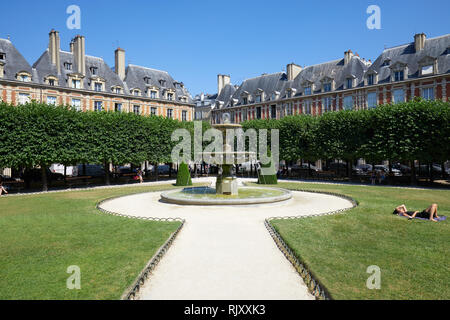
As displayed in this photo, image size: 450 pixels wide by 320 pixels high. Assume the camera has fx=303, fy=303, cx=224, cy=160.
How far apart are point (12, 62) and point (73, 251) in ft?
122

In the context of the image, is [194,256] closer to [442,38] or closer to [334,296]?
[334,296]

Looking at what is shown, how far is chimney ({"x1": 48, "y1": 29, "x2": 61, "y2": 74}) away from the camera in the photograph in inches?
1469

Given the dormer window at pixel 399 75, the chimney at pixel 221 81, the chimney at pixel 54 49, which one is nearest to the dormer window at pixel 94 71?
the chimney at pixel 54 49

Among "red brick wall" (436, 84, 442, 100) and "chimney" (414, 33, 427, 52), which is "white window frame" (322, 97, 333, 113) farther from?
"red brick wall" (436, 84, 442, 100)

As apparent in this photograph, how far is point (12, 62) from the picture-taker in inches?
1364

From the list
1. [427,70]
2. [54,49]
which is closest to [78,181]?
[54,49]

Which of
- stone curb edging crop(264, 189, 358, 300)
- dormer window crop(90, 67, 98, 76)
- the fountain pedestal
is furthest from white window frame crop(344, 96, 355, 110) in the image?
stone curb edging crop(264, 189, 358, 300)

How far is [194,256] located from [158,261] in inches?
32.1

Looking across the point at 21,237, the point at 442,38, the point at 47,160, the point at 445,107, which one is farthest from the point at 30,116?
the point at 442,38

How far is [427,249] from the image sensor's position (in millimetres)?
6727

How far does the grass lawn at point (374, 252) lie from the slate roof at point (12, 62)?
37.3 metres

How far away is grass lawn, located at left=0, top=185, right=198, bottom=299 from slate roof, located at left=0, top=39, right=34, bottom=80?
29.7 metres

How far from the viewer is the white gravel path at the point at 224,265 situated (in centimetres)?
482

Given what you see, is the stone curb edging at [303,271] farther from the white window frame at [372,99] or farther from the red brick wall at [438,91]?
the white window frame at [372,99]
